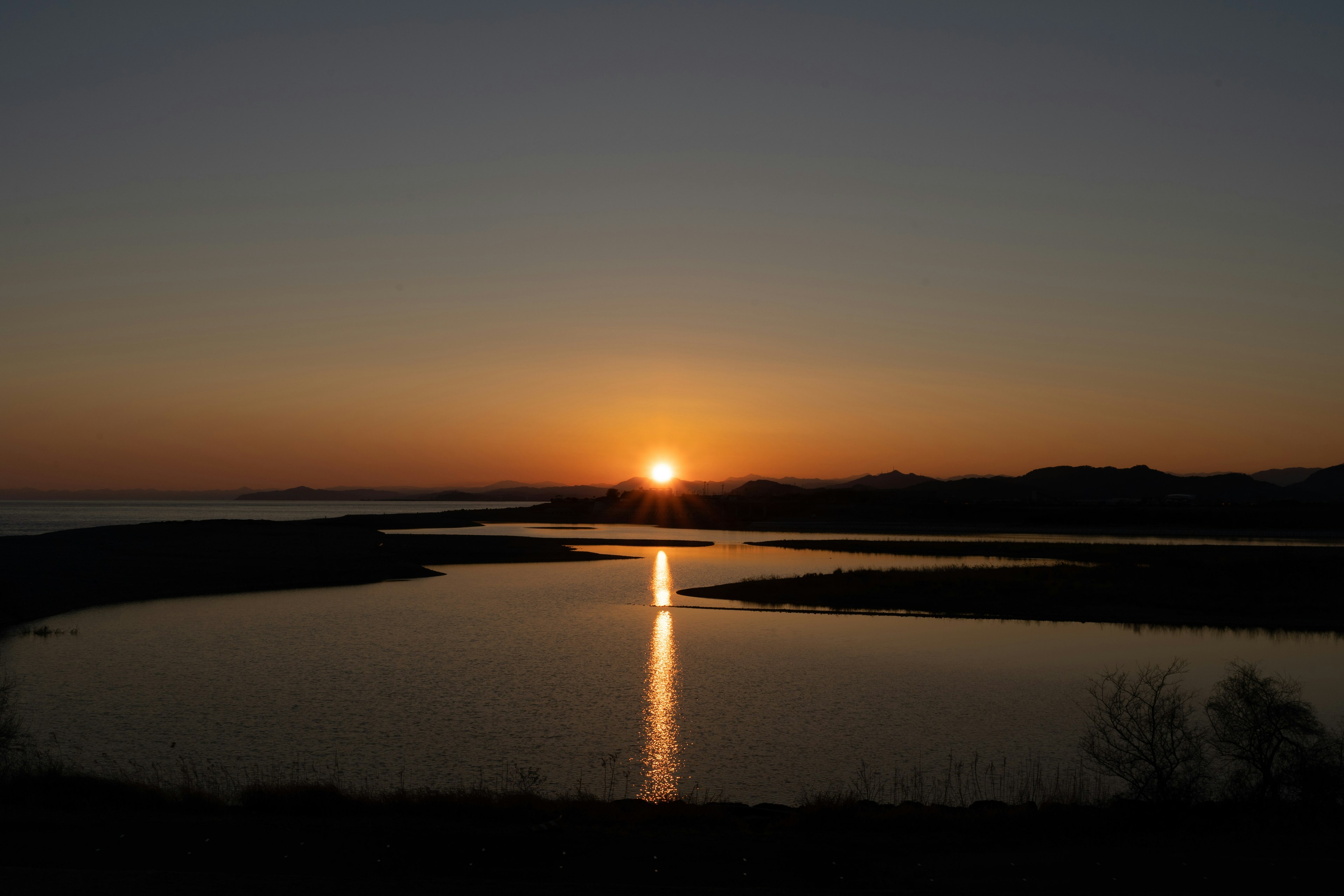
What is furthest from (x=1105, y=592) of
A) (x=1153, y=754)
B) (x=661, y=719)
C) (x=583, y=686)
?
(x=1153, y=754)

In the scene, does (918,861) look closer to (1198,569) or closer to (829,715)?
(829,715)

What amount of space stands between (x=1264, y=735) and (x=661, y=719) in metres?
13.1

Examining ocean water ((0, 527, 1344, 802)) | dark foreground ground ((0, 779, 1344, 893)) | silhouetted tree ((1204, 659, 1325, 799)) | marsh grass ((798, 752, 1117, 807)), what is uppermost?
silhouetted tree ((1204, 659, 1325, 799))

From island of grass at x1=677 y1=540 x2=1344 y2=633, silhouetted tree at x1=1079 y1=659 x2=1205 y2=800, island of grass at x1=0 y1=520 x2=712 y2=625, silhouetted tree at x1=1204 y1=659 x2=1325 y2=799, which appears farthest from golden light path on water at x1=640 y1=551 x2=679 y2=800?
island of grass at x1=0 y1=520 x2=712 y2=625

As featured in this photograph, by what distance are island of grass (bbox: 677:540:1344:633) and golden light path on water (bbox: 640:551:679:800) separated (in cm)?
1244

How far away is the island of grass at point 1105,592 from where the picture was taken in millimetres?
42938

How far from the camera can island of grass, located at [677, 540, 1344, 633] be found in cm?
4294

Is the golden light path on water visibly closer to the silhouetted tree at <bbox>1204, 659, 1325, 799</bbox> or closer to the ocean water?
the ocean water

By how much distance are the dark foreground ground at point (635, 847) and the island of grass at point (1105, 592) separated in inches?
1247

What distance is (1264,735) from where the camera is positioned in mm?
15547

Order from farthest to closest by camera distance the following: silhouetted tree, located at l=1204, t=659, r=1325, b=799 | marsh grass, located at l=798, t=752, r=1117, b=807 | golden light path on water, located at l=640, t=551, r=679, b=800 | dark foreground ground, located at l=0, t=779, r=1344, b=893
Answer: golden light path on water, located at l=640, t=551, r=679, b=800, marsh grass, located at l=798, t=752, r=1117, b=807, silhouetted tree, located at l=1204, t=659, r=1325, b=799, dark foreground ground, located at l=0, t=779, r=1344, b=893

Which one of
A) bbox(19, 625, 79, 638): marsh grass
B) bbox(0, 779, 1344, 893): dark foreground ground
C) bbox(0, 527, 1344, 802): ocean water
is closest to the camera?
bbox(0, 779, 1344, 893): dark foreground ground

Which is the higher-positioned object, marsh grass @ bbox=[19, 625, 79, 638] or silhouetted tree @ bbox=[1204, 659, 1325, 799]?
silhouetted tree @ bbox=[1204, 659, 1325, 799]

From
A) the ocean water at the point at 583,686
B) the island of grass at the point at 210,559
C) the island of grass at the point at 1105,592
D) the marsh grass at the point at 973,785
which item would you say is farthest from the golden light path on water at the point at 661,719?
the island of grass at the point at 210,559
